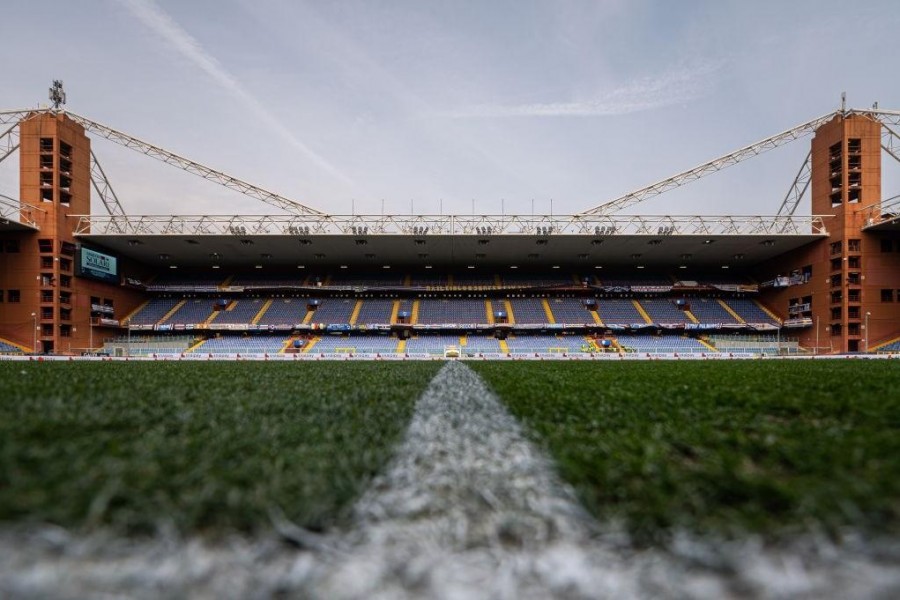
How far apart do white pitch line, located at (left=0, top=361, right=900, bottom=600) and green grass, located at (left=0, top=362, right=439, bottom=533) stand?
0.45 feet

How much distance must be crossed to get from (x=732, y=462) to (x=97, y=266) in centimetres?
4420

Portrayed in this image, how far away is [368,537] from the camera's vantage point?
1.53m

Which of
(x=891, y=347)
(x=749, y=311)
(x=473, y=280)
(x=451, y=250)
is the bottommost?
(x=891, y=347)

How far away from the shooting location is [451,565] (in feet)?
4.46

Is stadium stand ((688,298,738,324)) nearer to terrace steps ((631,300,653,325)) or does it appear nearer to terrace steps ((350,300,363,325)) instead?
terrace steps ((631,300,653,325))

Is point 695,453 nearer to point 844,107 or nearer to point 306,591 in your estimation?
point 306,591

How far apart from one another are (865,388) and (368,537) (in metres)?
7.06

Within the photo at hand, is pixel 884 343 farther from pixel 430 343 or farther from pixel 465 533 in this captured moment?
pixel 465 533

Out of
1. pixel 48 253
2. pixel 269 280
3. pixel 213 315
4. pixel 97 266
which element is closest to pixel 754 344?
pixel 269 280

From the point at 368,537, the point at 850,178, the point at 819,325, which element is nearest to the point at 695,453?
the point at 368,537

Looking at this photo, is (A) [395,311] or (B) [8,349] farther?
(A) [395,311]

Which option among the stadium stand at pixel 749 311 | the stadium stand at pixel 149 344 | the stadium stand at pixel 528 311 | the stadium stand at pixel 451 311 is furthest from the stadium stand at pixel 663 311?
the stadium stand at pixel 149 344

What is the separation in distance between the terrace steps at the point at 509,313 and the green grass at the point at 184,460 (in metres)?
35.9

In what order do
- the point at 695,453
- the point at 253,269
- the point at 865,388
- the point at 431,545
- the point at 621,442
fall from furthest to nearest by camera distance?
the point at 253,269 → the point at 865,388 → the point at 621,442 → the point at 695,453 → the point at 431,545
